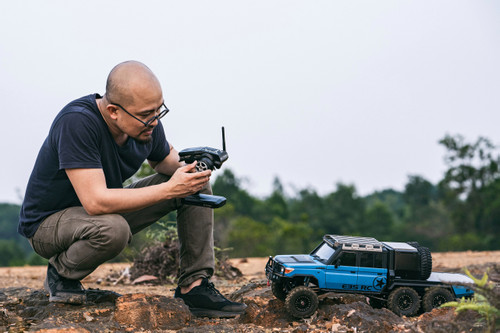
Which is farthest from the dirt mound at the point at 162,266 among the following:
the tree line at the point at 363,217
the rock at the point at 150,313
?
the tree line at the point at 363,217

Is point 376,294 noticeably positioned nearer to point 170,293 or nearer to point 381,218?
point 170,293

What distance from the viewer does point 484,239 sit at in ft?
99.6

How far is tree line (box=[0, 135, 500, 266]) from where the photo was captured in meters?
29.8

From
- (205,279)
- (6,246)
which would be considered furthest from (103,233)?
(6,246)

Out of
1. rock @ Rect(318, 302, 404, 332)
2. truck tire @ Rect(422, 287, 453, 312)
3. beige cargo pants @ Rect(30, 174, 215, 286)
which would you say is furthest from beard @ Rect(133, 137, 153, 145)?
truck tire @ Rect(422, 287, 453, 312)

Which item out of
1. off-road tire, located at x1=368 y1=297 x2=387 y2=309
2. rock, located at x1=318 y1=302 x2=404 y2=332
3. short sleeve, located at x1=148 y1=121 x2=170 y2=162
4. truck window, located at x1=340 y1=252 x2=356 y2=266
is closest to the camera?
rock, located at x1=318 y1=302 x2=404 y2=332

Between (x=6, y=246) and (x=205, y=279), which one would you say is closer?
(x=205, y=279)

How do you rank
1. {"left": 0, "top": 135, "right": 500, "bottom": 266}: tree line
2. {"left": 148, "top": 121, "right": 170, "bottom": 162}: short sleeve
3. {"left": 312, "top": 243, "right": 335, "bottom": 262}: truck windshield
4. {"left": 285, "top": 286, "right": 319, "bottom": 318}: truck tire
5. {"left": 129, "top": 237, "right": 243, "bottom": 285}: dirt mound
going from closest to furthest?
{"left": 285, "top": 286, "right": 319, "bottom": 318}: truck tire < {"left": 312, "top": 243, "right": 335, "bottom": 262}: truck windshield < {"left": 148, "top": 121, "right": 170, "bottom": 162}: short sleeve < {"left": 129, "top": 237, "right": 243, "bottom": 285}: dirt mound < {"left": 0, "top": 135, "right": 500, "bottom": 266}: tree line

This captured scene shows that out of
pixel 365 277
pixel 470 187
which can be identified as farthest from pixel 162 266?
pixel 470 187

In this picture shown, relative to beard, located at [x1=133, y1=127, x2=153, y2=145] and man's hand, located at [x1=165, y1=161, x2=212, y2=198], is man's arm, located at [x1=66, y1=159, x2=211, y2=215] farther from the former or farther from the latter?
beard, located at [x1=133, y1=127, x2=153, y2=145]

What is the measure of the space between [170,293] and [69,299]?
6.58ft

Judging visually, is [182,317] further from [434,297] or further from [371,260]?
[434,297]

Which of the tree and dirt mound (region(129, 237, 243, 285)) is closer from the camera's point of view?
dirt mound (region(129, 237, 243, 285))

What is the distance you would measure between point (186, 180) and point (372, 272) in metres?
1.51
